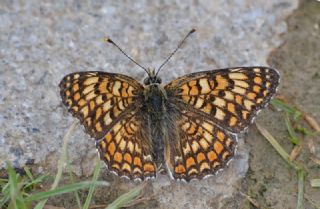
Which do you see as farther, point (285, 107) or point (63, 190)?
point (285, 107)

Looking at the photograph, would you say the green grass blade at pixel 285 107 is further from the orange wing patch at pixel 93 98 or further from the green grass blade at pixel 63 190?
the green grass blade at pixel 63 190

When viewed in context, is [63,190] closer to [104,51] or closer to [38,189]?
[38,189]

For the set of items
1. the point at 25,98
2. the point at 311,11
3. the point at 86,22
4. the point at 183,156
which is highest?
the point at 86,22

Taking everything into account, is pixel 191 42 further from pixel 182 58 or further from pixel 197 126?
pixel 197 126

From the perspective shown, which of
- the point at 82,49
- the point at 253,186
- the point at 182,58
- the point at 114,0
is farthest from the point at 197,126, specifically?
the point at 114,0

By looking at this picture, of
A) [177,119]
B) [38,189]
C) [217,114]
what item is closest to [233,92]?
[217,114]
